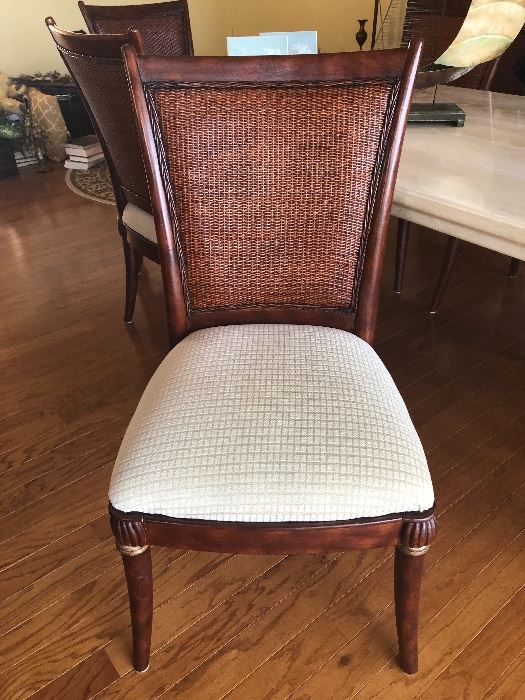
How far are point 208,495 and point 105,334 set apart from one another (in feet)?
4.28

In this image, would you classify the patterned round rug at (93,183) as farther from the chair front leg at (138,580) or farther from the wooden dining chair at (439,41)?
the chair front leg at (138,580)

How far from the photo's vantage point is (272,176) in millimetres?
971

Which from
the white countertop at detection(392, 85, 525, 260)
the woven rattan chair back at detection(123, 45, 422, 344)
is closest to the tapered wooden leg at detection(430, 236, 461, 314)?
the white countertop at detection(392, 85, 525, 260)

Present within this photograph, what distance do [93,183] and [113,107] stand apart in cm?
206

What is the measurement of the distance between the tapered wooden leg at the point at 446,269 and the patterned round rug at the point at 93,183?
182 cm

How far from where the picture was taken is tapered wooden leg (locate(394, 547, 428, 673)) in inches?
33.9

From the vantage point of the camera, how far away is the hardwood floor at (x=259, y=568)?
100cm

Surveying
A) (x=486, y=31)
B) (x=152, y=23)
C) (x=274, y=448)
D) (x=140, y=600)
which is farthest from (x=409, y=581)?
(x=152, y=23)

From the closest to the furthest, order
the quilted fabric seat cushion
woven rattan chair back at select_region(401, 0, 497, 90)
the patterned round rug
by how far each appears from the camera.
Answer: the quilted fabric seat cushion, woven rattan chair back at select_region(401, 0, 497, 90), the patterned round rug

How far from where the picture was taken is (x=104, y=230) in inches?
109

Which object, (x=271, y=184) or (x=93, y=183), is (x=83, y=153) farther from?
(x=271, y=184)

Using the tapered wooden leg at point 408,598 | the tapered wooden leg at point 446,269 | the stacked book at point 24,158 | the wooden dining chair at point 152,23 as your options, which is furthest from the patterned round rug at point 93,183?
the tapered wooden leg at point 408,598

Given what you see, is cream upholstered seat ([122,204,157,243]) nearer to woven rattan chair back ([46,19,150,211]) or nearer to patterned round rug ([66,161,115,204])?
woven rattan chair back ([46,19,150,211])

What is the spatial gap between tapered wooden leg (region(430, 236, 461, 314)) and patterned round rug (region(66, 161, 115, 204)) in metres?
1.82
